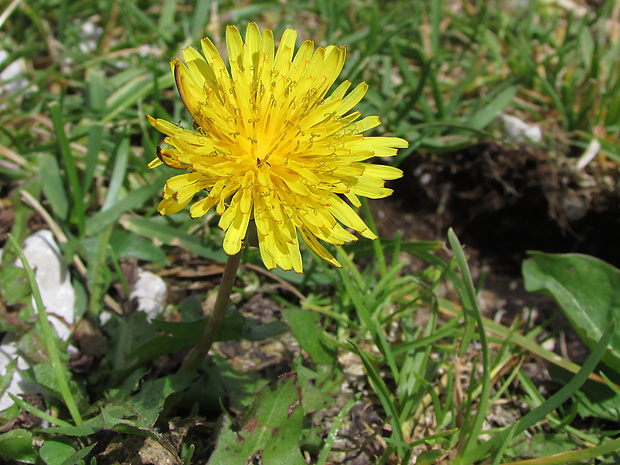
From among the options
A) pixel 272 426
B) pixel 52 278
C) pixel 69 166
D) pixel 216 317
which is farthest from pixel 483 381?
pixel 69 166

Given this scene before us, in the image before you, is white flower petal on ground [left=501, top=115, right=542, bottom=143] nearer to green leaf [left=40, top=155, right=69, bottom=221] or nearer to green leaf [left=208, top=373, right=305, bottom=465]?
green leaf [left=208, top=373, right=305, bottom=465]

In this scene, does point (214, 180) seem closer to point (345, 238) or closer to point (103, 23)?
point (345, 238)

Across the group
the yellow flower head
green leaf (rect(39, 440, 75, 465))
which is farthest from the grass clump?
the yellow flower head

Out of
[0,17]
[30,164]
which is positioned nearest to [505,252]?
[30,164]

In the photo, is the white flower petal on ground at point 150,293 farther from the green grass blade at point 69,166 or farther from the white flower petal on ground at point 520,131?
the white flower petal on ground at point 520,131

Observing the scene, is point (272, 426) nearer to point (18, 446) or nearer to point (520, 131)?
point (18, 446)

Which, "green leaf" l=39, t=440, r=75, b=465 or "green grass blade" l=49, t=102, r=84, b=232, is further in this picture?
"green grass blade" l=49, t=102, r=84, b=232
